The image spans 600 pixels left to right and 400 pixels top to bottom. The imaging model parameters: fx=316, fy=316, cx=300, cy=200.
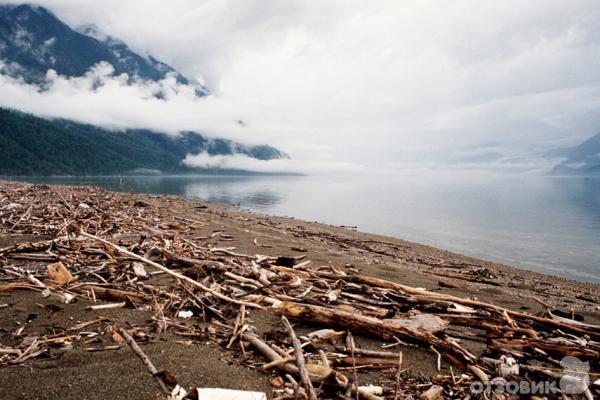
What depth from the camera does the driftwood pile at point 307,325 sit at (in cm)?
372

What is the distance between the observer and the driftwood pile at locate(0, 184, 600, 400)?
372 centimetres

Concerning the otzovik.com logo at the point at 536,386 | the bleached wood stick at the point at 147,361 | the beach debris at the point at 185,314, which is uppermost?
the bleached wood stick at the point at 147,361

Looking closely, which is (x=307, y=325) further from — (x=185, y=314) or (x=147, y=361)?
(x=147, y=361)

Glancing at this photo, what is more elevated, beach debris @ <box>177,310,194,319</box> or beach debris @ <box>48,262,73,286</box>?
beach debris @ <box>48,262,73,286</box>

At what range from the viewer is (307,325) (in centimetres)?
520

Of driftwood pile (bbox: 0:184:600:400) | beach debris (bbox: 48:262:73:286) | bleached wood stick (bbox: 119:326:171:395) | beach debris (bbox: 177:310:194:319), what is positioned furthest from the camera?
beach debris (bbox: 48:262:73:286)

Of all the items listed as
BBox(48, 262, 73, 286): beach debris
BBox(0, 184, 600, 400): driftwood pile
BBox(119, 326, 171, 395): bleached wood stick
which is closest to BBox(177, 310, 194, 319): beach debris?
BBox(0, 184, 600, 400): driftwood pile

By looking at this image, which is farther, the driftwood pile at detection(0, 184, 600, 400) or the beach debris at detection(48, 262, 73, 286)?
the beach debris at detection(48, 262, 73, 286)

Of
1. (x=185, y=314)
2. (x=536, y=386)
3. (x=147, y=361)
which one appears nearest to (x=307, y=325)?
(x=185, y=314)

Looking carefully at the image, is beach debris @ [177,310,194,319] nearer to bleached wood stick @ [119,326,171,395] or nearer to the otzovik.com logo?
bleached wood stick @ [119,326,171,395]

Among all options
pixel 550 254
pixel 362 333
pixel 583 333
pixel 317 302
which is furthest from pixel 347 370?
Answer: pixel 550 254

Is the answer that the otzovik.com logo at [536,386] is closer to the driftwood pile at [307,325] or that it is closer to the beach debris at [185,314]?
the driftwood pile at [307,325]

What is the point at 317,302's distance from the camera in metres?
5.80

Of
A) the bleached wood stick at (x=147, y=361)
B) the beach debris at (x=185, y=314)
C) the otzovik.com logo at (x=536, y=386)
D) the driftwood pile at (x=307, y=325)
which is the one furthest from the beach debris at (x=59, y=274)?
the otzovik.com logo at (x=536, y=386)
